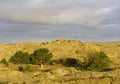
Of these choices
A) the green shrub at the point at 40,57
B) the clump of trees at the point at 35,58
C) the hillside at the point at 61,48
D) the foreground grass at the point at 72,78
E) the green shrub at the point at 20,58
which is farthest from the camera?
the hillside at the point at 61,48

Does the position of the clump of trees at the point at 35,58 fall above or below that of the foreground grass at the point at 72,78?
below

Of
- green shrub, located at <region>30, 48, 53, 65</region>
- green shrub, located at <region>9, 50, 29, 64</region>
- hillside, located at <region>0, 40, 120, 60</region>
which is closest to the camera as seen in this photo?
green shrub, located at <region>30, 48, 53, 65</region>

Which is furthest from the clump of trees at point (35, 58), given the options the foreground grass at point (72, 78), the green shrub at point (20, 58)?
the foreground grass at point (72, 78)

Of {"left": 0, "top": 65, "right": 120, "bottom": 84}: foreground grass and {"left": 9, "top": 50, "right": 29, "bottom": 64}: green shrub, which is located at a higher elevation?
{"left": 0, "top": 65, "right": 120, "bottom": 84}: foreground grass

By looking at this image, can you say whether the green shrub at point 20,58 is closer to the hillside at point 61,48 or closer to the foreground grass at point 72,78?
the hillside at point 61,48

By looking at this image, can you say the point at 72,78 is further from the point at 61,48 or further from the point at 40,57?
the point at 61,48

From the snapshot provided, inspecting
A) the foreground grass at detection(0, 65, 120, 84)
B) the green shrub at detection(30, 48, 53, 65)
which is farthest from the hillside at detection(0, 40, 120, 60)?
the foreground grass at detection(0, 65, 120, 84)

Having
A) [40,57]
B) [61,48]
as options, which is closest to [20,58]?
[40,57]

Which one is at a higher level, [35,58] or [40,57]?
[40,57]

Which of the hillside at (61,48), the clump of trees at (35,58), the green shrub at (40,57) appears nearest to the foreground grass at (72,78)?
the green shrub at (40,57)

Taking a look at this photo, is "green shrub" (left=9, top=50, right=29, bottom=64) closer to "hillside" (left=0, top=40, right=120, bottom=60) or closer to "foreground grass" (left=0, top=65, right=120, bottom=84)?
"hillside" (left=0, top=40, right=120, bottom=60)

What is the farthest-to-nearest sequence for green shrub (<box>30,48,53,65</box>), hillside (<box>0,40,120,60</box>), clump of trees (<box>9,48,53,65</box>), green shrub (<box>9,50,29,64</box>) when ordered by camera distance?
hillside (<box>0,40,120,60</box>) < green shrub (<box>9,50,29,64</box>) < clump of trees (<box>9,48,53,65</box>) < green shrub (<box>30,48,53,65</box>)

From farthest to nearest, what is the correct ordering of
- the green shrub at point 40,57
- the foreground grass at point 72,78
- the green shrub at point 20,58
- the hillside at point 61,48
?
1. the hillside at point 61,48
2. the green shrub at point 20,58
3. the green shrub at point 40,57
4. the foreground grass at point 72,78

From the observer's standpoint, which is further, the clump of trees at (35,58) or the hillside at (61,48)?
the hillside at (61,48)
